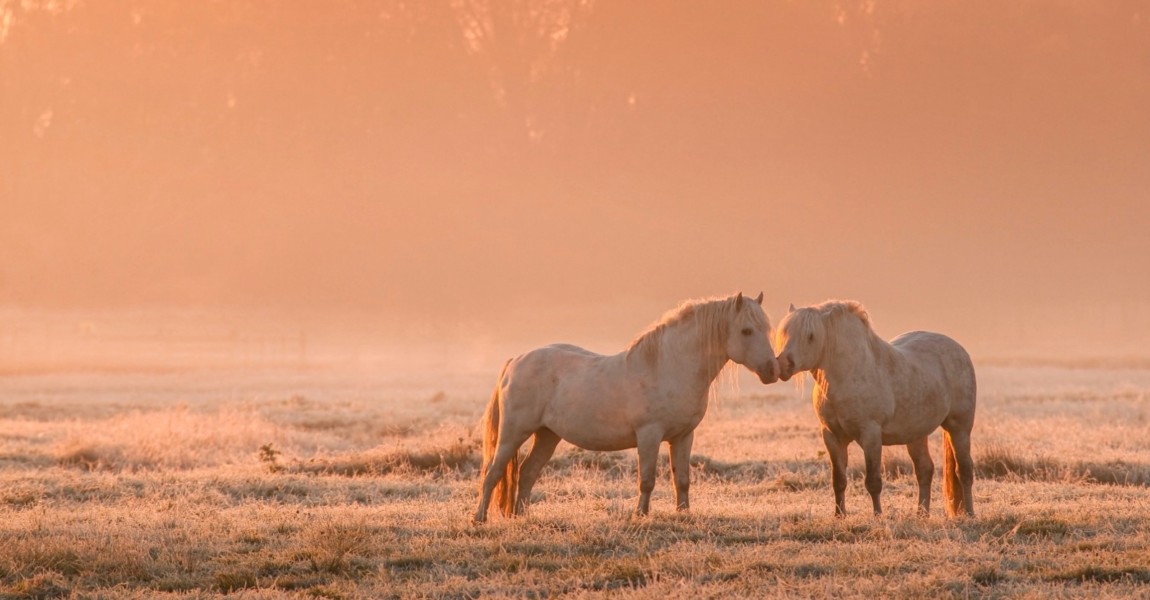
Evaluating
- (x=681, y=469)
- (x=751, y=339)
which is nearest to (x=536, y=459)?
(x=681, y=469)

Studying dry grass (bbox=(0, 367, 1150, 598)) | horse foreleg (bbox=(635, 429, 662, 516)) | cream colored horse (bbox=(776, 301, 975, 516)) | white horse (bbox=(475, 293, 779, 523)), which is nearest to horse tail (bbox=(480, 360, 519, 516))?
white horse (bbox=(475, 293, 779, 523))

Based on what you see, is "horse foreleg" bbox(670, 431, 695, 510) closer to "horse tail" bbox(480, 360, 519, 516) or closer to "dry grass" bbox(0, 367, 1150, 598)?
"dry grass" bbox(0, 367, 1150, 598)

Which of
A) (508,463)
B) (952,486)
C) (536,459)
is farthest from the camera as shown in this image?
(536,459)

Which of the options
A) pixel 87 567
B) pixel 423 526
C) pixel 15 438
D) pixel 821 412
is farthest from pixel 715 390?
pixel 15 438

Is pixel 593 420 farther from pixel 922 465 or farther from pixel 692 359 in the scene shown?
pixel 922 465

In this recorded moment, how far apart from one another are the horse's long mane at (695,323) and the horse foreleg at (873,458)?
1847mm

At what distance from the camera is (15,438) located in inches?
1032

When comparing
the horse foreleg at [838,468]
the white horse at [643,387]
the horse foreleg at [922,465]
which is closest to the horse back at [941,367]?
the horse foreleg at [922,465]

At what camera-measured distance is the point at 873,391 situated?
1230cm

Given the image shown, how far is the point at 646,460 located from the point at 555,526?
121 centimetres

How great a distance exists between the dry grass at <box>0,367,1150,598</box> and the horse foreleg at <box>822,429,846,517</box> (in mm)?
328

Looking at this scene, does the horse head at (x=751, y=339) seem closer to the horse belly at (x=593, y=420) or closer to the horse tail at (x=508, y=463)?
the horse belly at (x=593, y=420)

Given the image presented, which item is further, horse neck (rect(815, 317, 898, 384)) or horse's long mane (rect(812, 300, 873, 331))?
horse's long mane (rect(812, 300, 873, 331))

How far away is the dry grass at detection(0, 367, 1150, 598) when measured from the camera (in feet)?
30.2
